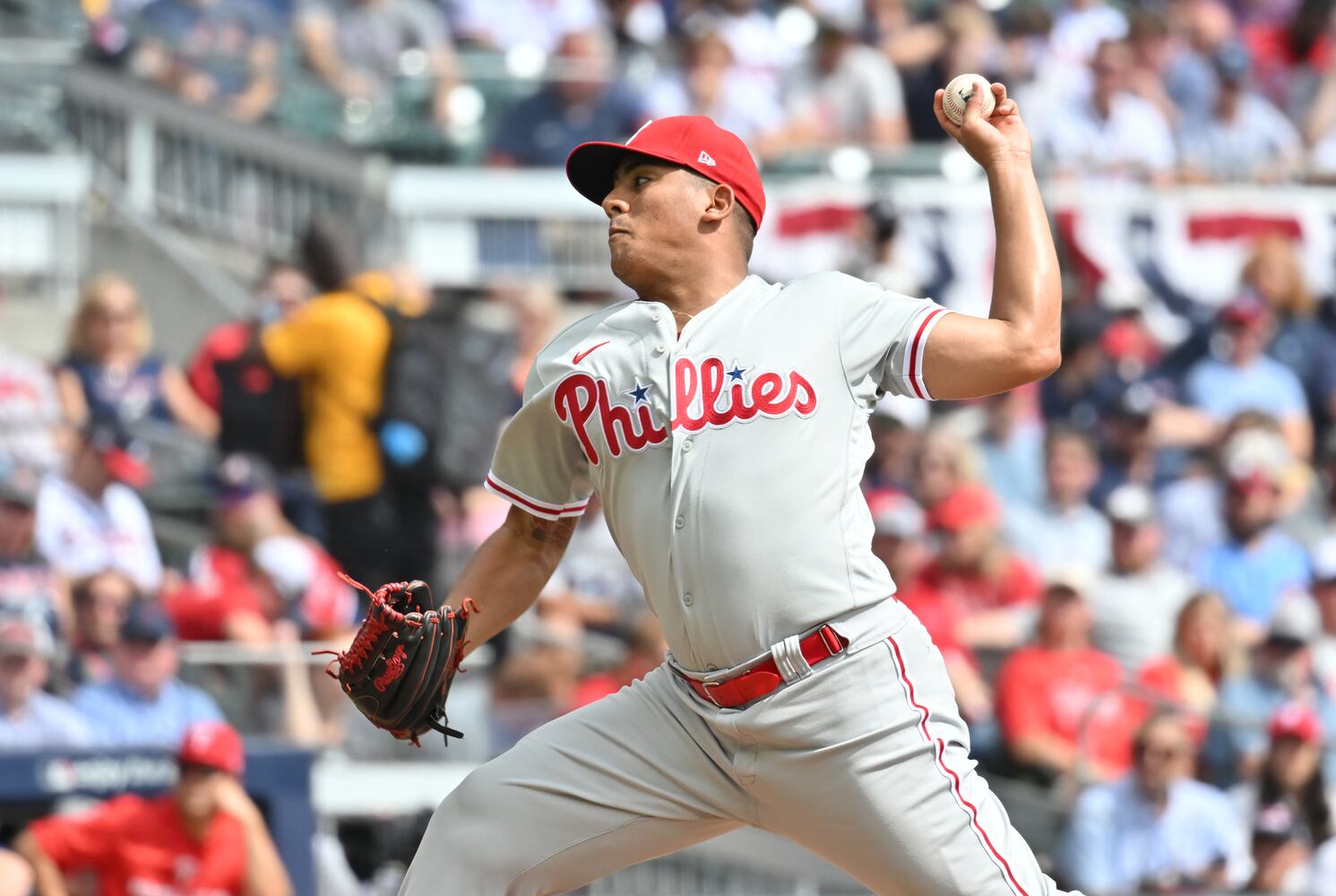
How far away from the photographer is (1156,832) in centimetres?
772

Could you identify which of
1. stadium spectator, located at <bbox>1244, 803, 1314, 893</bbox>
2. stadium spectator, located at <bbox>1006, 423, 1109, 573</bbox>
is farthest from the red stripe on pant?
stadium spectator, located at <bbox>1006, 423, 1109, 573</bbox>

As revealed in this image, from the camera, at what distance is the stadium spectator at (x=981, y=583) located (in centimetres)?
888

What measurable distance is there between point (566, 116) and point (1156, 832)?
608 cm

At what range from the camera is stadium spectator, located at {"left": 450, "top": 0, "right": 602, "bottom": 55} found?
12969 millimetres

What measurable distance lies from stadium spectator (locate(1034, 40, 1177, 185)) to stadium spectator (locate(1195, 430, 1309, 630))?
3184 millimetres

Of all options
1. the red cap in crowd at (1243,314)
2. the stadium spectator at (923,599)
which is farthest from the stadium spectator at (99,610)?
the red cap in crowd at (1243,314)

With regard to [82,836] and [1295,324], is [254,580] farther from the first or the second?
[1295,324]

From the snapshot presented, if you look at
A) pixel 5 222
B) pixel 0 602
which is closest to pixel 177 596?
pixel 0 602

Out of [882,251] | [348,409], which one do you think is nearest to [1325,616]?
[882,251]

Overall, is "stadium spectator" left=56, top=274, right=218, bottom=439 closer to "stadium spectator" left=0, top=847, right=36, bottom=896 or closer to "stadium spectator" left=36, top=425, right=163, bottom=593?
"stadium spectator" left=36, top=425, right=163, bottom=593

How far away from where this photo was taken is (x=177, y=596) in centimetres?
816

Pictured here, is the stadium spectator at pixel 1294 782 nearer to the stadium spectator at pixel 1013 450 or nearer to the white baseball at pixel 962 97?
the stadium spectator at pixel 1013 450

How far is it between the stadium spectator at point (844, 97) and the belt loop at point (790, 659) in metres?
8.94

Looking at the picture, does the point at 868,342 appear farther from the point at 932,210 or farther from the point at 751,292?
the point at 932,210
